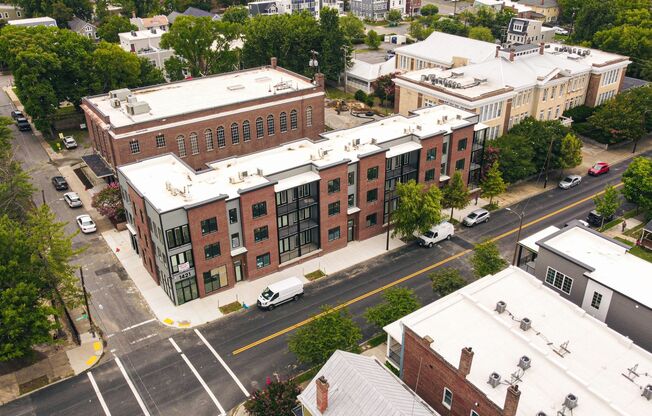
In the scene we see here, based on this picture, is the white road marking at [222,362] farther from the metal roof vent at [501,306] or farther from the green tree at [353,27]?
the green tree at [353,27]

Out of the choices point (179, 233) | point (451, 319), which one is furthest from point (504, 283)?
point (179, 233)

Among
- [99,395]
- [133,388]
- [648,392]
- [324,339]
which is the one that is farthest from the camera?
[133,388]

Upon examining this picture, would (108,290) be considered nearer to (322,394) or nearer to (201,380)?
(201,380)

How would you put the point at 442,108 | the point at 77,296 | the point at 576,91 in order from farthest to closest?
the point at 576,91 < the point at 442,108 < the point at 77,296

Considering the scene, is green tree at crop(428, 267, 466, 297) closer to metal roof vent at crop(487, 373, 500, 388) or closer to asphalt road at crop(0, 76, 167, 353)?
metal roof vent at crop(487, 373, 500, 388)

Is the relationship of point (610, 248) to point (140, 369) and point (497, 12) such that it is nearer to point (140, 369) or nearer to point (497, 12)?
point (140, 369)

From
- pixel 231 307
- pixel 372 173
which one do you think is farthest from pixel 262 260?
pixel 372 173

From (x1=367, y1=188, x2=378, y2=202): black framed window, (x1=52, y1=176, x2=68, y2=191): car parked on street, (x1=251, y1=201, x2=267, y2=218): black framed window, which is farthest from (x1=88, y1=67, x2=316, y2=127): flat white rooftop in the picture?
(x1=367, y1=188, x2=378, y2=202): black framed window
